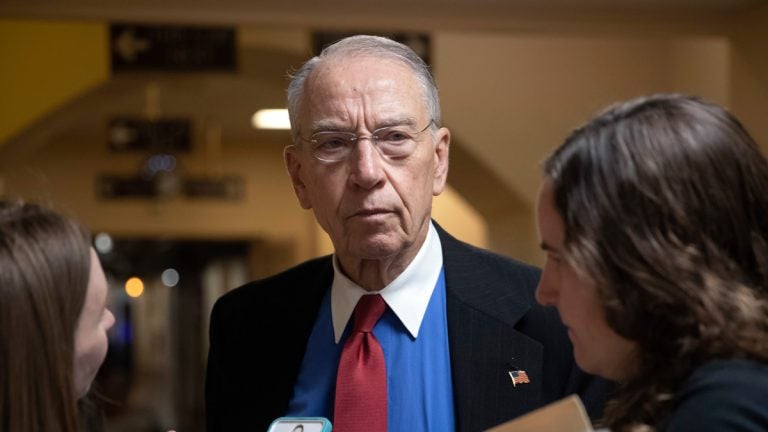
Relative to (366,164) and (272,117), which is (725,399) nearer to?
(366,164)

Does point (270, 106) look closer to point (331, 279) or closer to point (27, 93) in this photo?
point (27, 93)

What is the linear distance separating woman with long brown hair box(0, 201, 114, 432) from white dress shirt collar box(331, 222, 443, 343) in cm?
71

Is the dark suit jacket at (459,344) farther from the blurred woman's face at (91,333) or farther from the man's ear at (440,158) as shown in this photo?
the blurred woman's face at (91,333)

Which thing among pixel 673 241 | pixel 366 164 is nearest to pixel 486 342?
Answer: pixel 366 164

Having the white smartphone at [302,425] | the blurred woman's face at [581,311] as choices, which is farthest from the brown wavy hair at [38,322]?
the blurred woman's face at [581,311]

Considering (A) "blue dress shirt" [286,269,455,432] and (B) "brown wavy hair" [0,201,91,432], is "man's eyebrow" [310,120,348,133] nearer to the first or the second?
(A) "blue dress shirt" [286,269,455,432]

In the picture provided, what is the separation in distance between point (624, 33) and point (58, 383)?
18.3 ft

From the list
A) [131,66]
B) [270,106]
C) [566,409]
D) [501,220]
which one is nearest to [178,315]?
[270,106]

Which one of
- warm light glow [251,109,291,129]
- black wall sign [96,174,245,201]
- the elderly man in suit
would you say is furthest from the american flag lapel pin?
black wall sign [96,174,245,201]

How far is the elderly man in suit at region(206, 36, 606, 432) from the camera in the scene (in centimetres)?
210

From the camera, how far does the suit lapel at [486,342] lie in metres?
2.09

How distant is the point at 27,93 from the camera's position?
7.13 meters

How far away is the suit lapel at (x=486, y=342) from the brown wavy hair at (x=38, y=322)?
0.80 meters

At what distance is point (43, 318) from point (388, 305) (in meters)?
0.83
